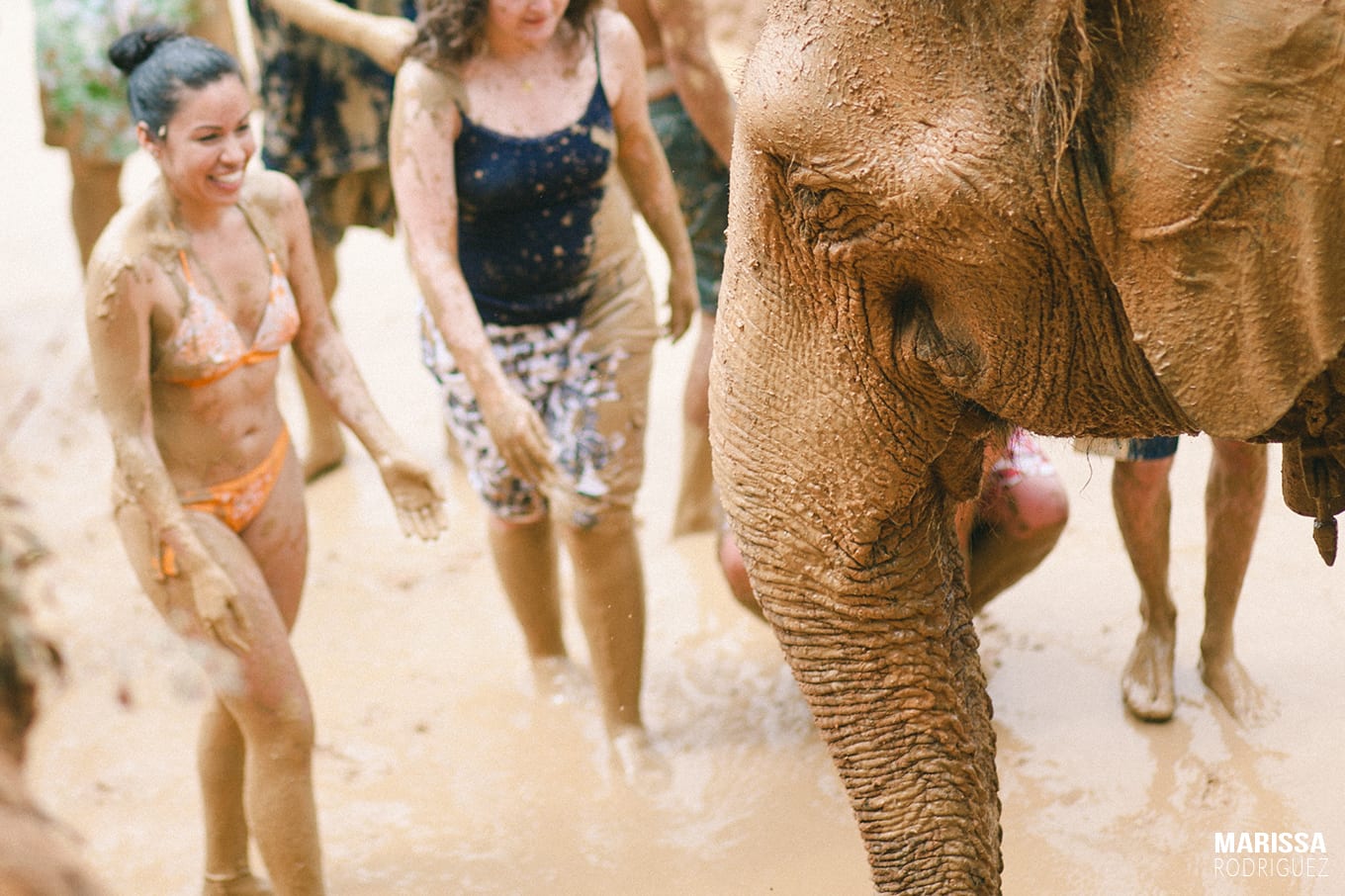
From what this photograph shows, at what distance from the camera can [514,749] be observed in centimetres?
393

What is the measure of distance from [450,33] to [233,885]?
181 centimetres

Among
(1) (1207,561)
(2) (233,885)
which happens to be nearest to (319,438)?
(2) (233,885)

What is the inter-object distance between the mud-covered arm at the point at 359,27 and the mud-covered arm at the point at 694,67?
0.67 meters

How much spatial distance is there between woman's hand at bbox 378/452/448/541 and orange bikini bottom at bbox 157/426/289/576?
21cm

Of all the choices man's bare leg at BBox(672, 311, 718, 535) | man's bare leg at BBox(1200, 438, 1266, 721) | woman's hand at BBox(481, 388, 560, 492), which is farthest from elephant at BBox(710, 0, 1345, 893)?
man's bare leg at BBox(672, 311, 718, 535)

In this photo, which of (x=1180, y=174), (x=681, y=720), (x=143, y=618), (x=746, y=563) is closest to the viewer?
(x=1180, y=174)

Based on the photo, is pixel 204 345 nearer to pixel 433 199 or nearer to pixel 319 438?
pixel 433 199

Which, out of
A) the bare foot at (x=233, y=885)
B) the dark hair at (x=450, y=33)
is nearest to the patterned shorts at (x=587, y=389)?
the dark hair at (x=450, y=33)

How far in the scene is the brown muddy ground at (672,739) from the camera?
334 centimetres

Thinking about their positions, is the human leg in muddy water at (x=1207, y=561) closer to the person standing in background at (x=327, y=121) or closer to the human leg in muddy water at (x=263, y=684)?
the human leg in muddy water at (x=263, y=684)

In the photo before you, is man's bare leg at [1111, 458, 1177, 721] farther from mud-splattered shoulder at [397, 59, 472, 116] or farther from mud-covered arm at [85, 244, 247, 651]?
mud-covered arm at [85, 244, 247, 651]

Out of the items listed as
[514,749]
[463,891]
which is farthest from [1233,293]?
[514,749]

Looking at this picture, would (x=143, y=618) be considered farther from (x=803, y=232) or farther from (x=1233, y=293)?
(x=1233, y=293)

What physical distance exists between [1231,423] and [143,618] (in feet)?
12.3
